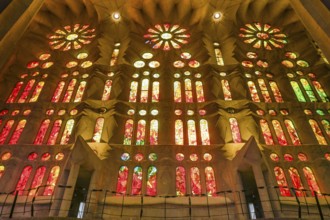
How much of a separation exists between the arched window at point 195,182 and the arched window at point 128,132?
12.0 feet

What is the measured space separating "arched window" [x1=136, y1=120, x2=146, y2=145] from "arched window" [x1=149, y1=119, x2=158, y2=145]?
383mm

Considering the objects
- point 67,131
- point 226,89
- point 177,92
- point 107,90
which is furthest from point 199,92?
point 67,131

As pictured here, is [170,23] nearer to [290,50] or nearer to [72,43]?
[72,43]

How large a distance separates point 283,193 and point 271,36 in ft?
45.1

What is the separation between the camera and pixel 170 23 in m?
24.8

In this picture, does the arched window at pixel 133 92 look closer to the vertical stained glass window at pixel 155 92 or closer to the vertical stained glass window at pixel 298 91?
the vertical stained glass window at pixel 155 92

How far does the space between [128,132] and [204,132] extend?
4.11m

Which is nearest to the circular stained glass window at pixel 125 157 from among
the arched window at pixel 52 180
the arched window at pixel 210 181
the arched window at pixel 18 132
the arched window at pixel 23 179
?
the arched window at pixel 52 180

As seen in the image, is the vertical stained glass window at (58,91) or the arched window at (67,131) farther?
the vertical stained glass window at (58,91)

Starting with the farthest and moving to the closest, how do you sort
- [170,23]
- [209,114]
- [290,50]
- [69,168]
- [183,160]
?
1. [170,23]
2. [290,50]
3. [209,114]
4. [183,160]
5. [69,168]

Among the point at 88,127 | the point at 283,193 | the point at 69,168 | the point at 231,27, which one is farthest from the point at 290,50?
the point at 69,168

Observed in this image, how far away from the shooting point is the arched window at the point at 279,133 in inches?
648

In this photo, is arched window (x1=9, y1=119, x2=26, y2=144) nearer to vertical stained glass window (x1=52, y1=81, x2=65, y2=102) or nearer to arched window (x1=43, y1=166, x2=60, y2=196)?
vertical stained glass window (x1=52, y1=81, x2=65, y2=102)

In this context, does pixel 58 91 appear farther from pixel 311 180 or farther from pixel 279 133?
pixel 311 180
